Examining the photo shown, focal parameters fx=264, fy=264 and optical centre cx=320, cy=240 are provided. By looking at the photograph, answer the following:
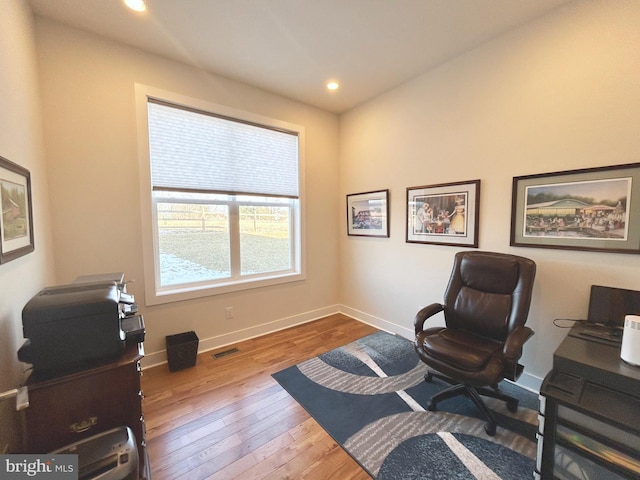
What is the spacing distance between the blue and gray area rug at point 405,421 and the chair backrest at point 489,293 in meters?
0.56

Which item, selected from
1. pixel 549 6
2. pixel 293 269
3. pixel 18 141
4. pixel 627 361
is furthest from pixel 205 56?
pixel 627 361

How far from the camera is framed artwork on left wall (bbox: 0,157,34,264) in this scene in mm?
1216

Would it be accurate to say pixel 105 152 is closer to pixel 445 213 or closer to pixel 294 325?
pixel 294 325

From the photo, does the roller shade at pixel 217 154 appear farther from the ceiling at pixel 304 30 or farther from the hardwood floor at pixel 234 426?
the hardwood floor at pixel 234 426

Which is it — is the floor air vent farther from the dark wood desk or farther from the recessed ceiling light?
the recessed ceiling light

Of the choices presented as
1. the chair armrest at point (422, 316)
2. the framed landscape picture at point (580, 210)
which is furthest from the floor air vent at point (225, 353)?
the framed landscape picture at point (580, 210)

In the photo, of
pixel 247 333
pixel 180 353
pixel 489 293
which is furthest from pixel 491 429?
pixel 180 353

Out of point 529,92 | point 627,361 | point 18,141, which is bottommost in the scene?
point 627,361

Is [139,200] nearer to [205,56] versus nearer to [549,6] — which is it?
[205,56]

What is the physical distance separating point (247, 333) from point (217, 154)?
201 centimetres

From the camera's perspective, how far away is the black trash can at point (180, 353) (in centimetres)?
238

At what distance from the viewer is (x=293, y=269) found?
3.52m

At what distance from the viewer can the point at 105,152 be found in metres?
2.20

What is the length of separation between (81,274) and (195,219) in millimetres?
998
